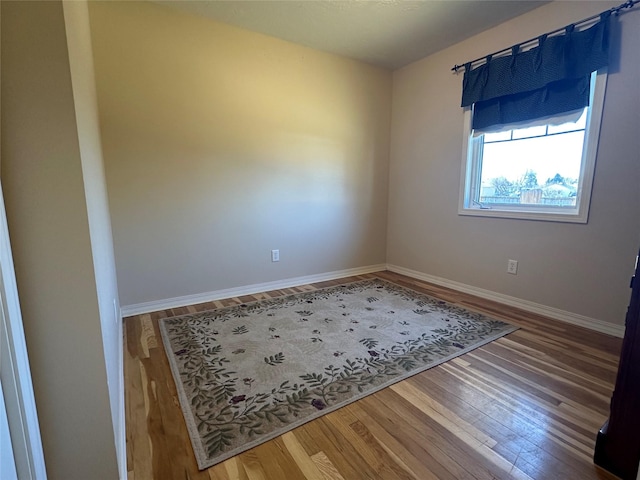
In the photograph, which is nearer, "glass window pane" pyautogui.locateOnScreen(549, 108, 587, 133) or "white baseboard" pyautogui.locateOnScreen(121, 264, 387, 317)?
"glass window pane" pyautogui.locateOnScreen(549, 108, 587, 133)

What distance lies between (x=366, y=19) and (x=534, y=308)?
290cm

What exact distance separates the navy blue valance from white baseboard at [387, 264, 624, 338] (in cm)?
160

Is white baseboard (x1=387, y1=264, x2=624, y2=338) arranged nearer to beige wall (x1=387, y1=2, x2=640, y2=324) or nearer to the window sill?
beige wall (x1=387, y1=2, x2=640, y2=324)

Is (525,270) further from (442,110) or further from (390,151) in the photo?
(390,151)

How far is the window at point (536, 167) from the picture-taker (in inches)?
88.0

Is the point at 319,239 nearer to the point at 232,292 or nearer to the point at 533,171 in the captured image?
the point at 232,292

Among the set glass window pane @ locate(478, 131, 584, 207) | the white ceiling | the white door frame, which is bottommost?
the white door frame

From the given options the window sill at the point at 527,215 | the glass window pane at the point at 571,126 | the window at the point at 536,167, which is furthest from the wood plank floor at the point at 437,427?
the glass window pane at the point at 571,126

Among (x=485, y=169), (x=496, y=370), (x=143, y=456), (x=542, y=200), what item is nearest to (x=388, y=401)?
(x=496, y=370)

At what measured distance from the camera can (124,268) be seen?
2.44 m

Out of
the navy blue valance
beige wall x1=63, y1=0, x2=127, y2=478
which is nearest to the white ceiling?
the navy blue valance

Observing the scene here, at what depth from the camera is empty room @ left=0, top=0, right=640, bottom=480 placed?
30.9 inches

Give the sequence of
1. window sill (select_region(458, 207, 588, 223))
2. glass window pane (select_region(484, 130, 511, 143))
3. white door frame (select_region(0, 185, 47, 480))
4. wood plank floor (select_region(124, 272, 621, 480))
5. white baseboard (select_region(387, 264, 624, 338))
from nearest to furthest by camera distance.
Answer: white door frame (select_region(0, 185, 47, 480)) < wood plank floor (select_region(124, 272, 621, 480)) < white baseboard (select_region(387, 264, 624, 338)) < window sill (select_region(458, 207, 588, 223)) < glass window pane (select_region(484, 130, 511, 143))

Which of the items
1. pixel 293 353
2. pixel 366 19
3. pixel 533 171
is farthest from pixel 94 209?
pixel 533 171
